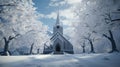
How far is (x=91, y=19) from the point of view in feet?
54.7

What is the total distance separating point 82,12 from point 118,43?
547 inches

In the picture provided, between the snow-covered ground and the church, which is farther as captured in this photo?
the church

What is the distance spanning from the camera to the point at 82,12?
19891 mm

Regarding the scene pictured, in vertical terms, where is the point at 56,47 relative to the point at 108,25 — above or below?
below

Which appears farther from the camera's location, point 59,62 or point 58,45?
point 58,45

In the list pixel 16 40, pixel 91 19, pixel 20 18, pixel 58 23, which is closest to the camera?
pixel 91 19

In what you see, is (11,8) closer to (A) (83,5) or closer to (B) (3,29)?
(B) (3,29)

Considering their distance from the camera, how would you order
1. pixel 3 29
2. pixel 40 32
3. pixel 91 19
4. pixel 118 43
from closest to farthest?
pixel 91 19, pixel 3 29, pixel 118 43, pixel 40 32

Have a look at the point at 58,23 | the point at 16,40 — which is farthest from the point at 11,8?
the point at 58,23

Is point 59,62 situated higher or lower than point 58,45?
lower

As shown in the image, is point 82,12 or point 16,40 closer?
point 82,12

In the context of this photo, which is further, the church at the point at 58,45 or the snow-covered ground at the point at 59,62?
the church at the point at 58,45

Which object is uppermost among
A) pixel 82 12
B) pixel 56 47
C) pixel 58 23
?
pixel 58 23

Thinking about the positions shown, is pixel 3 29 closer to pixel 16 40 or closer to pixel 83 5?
pixel 16 40
